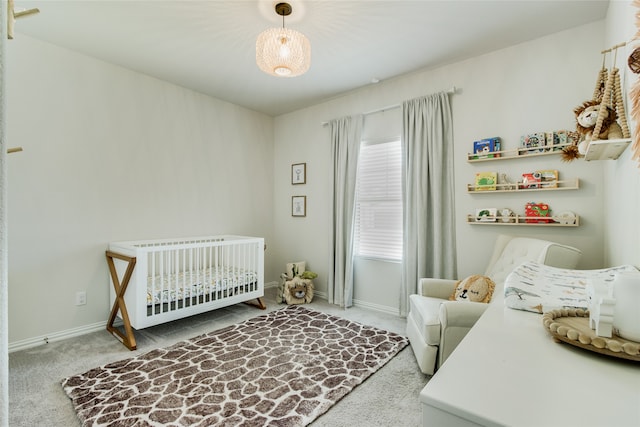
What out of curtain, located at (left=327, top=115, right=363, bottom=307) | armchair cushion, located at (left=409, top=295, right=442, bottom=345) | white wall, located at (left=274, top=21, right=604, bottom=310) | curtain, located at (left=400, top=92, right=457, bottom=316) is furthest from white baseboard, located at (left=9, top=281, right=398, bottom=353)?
white wall, located at (left=274, top=21, right=604, bottom=310)

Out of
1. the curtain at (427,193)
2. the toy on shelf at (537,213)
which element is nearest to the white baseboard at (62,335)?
the curtain at (427,193)

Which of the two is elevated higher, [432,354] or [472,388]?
[472,388]

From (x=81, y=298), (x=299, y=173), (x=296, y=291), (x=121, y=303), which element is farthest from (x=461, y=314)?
(x=81, y=298)

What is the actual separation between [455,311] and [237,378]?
1455 mm

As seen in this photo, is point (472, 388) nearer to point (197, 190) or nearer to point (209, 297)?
point (209, 297)

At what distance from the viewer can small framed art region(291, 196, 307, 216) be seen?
4.12 metres

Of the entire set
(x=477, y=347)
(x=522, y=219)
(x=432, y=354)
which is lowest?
(x=432, y=354)

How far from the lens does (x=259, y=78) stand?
321 centimetres

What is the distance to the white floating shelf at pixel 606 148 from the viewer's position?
133cm

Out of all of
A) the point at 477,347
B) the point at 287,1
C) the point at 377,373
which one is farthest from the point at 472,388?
the point at 287,1

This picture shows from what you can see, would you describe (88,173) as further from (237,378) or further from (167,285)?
(237,378)

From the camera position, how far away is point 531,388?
1.94 ft

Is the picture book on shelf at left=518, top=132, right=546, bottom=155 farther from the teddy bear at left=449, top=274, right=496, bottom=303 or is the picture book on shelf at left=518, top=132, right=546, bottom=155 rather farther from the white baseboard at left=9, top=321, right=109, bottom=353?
the white baseboard at left=9, top=321, right=109, bottom=353

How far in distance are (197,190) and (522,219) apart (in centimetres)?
333
